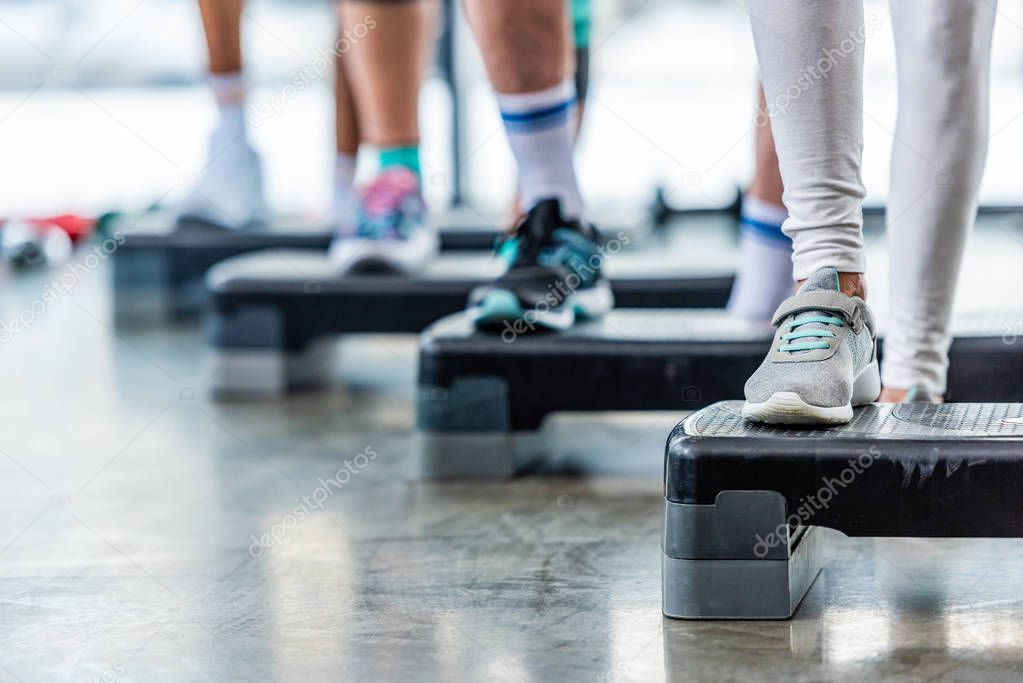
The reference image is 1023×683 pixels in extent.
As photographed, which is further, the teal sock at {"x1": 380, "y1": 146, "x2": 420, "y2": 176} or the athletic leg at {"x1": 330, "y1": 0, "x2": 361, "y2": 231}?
the athletic leg at {"x1": 330, "y1": 0, "x2": 361, "y2": 231}

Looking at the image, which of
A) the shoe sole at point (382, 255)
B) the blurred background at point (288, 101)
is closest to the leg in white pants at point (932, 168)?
the shoe sole at point (382, 255)

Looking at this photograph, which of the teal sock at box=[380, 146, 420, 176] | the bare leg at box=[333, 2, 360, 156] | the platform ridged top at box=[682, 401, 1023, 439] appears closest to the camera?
the platform ridged top at box=[682, 401, 1023, 439]

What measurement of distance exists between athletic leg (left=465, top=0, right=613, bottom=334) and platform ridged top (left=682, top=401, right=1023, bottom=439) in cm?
52

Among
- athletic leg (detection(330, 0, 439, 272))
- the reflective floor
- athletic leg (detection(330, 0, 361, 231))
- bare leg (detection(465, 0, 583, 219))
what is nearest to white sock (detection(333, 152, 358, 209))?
athletic leg (detection(330, 0, 361, 231))

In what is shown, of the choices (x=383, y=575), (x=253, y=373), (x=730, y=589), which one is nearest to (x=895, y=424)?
(x=730, y=589)

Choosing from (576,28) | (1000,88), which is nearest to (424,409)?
(576,28)

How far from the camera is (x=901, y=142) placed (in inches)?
57.1

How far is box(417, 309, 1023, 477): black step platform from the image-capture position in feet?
5.56

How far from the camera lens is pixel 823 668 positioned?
101cm

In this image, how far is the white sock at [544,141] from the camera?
1.93 meters

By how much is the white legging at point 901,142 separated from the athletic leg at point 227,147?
1956mm

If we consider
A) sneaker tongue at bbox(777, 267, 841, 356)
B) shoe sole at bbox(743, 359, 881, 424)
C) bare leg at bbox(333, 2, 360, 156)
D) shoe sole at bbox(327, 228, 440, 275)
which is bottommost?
shoe sole at bbox(743, 359, 881, 424)

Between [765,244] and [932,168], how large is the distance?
0.47m

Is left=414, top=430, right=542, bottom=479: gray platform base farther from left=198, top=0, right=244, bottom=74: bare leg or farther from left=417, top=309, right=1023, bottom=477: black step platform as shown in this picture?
left=198, top=0, right=244, bottom=74: bare leg
